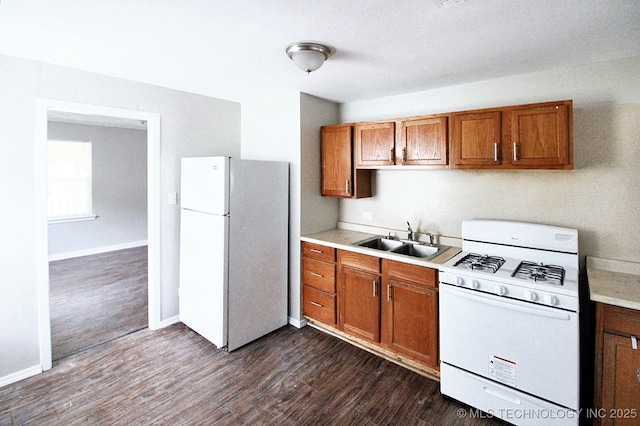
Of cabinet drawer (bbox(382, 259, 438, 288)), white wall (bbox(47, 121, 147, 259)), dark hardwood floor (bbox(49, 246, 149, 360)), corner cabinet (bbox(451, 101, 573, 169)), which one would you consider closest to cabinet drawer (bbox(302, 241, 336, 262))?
cabinet drawer (bbox(382, 259, 438, 288))

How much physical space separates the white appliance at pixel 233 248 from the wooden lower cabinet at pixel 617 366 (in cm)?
246

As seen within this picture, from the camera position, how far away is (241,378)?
249 cm

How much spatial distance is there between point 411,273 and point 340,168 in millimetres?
1308

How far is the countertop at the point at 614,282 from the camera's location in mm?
1712

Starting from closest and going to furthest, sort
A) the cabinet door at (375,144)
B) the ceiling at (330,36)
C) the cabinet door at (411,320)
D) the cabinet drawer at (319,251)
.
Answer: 1. the ceiling at (330,36)
2. the cabinet door at (411,320)
3. the cabinet door at (375,144)
4. the cabinet drawer at (319,251)

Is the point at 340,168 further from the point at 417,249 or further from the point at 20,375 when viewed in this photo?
the point at 20,375

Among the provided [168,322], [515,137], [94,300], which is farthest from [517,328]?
[94,300]

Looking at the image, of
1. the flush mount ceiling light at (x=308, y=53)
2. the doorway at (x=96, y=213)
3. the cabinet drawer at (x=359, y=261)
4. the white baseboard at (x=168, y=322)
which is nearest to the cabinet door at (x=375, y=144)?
the cabinet drawer at (x=359, y=261)

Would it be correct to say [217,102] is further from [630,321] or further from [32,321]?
[630,321]

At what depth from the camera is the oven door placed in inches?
71.6

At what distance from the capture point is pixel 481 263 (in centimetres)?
230

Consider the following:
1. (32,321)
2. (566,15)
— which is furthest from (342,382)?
(566,15)

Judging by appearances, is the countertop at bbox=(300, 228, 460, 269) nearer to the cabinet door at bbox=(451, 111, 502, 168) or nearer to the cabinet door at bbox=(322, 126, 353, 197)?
the cabinet door at bbox=(322, 126, 353, 197)

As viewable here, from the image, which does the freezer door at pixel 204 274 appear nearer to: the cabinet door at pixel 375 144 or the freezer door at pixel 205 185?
the freezer door at pixel 205 185
